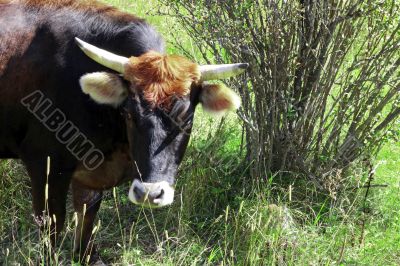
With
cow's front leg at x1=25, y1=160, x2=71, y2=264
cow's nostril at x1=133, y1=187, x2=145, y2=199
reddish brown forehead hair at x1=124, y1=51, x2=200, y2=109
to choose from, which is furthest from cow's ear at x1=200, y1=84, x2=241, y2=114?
cow's front leg at x1=25, y1=160, x2=71, y2=264

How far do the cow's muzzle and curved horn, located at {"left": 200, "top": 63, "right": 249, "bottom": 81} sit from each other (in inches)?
31.4

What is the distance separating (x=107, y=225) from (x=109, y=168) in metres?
0.70

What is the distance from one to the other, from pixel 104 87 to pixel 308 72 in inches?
67.3

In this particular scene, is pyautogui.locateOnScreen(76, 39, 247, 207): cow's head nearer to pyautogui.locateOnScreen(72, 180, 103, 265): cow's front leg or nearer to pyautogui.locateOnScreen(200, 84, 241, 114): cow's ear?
pyautogui.locateOnScreen(200, 84, 241, 114): cow's ear

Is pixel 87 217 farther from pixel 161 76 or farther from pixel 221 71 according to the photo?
pixel 221 71

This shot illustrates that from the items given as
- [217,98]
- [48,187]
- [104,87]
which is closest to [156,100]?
[104,87]

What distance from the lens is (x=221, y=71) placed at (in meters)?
4.36

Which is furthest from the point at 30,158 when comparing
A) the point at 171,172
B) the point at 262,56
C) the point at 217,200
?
the point at 262,56

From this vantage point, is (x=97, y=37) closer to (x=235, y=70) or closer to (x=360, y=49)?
(x=235, y=70)

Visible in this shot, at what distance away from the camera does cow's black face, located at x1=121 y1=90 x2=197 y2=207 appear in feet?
13.3

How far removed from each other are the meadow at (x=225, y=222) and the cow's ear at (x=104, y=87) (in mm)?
706

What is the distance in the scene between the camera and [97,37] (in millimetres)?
4719

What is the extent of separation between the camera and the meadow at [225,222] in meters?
4.69

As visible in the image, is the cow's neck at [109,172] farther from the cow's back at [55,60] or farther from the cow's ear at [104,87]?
the cow's ear at [104,87]
